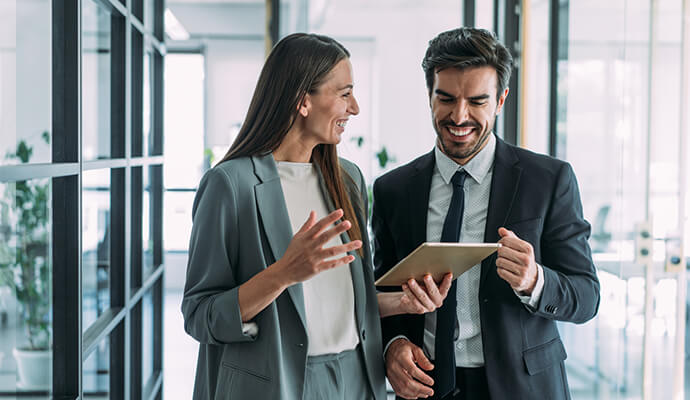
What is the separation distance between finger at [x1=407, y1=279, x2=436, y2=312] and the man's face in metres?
0.36

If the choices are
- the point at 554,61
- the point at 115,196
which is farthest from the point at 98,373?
the point at 554,61

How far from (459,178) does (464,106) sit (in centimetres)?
18

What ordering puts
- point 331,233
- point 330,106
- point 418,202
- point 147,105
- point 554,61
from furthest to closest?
point 554,61 → point 147,105 → point 418,202 → point 330,106 → point 331,233

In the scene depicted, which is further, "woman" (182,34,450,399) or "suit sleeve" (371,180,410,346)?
"suit sleeve" (371,180,410,346)

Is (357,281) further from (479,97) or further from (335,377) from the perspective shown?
(479,97)

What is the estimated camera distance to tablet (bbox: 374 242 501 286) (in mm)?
1255

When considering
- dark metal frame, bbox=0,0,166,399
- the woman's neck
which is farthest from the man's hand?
dark metal frame, bbox=0,0,166,399

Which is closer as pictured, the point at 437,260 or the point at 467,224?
the point at 437,260

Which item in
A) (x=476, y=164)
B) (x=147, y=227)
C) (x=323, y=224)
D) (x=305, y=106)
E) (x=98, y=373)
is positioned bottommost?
(x=98, y=373)

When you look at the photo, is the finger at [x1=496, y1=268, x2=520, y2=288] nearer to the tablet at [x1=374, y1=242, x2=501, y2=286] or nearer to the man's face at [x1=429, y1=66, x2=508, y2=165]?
the tablet at [x1=374, y1=242, x2=501, y2=286]

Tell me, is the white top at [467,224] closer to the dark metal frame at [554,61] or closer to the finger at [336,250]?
the finger at [336,250]

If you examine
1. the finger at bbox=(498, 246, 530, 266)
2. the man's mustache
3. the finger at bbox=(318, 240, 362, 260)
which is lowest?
the finger at bbox=(498, 246, 530, 266)

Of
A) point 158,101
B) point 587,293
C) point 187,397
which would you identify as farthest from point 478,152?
point 187,397

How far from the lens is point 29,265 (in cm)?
122
